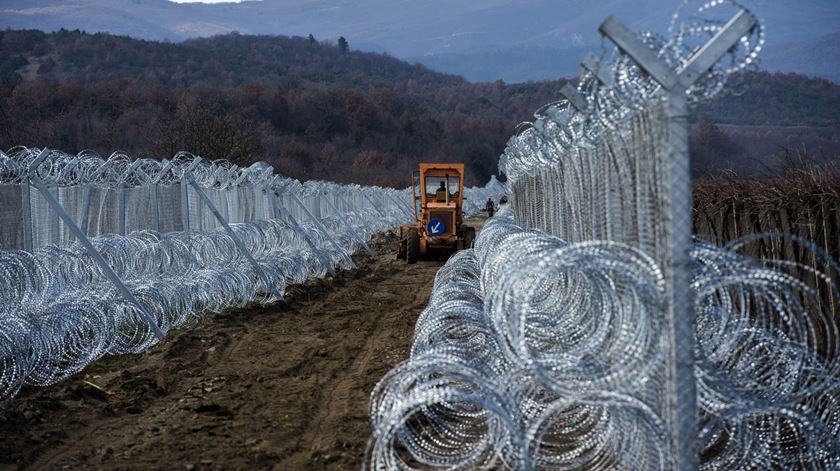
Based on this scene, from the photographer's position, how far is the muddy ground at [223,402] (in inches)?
246

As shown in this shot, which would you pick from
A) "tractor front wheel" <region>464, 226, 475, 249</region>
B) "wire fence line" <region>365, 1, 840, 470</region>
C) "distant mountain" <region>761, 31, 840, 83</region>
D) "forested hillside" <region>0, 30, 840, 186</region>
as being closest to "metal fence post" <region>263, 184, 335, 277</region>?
"tractor front wheel" <region>464, 226, 475, 249</region>

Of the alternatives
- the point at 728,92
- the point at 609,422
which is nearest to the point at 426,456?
the point at 609,422

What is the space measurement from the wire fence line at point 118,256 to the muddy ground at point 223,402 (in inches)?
16.2

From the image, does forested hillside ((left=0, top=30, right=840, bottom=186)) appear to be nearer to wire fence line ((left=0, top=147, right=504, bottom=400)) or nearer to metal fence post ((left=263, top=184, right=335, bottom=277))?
wire fence line ((left=0, top=147, right=504, bottom=400))

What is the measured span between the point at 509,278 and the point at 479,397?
631 mm

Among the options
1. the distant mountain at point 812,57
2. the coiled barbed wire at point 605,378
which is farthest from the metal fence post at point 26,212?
the distant mountain at point 812,57

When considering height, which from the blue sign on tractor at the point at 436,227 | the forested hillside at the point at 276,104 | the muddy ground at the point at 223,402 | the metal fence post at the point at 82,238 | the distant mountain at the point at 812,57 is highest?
the distant mountain at the point at 812,57

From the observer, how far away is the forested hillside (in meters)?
52.3

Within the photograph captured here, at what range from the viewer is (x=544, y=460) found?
5102 mm

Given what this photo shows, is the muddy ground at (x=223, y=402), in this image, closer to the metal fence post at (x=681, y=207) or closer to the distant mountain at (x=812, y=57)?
the metal fence post at (x=681, y=207)

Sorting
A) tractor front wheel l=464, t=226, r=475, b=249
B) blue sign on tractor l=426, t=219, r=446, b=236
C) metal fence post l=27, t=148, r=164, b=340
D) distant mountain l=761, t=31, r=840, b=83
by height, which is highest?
distant mountain l=761, t=31, r=840, b=83

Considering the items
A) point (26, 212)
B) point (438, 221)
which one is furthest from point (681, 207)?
point (438, 221)

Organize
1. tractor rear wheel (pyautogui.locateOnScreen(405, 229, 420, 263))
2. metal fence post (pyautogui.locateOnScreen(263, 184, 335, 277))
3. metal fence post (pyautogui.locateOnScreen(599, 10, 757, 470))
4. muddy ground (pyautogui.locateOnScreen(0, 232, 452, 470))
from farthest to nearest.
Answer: tractor rear wheel (pyautogui.locateOnScreen(405, 229, 420, 263)), metal fence post (pyautogui.locateOnScreen(263, 184, 335, 277)), muddy ground (pyautogui.locateOnScreen(0, 232, 452, 470)), metal fence post (pyautogui.locateOnScreen(599, 10, 757, 470))

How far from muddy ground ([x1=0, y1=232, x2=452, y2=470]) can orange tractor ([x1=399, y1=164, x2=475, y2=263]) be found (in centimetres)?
822
